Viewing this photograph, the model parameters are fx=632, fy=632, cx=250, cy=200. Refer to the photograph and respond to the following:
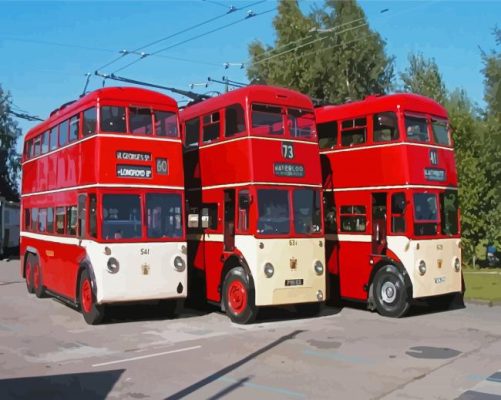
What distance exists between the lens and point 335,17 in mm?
36719

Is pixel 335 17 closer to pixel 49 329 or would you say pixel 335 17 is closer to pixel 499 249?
pixel 499 249

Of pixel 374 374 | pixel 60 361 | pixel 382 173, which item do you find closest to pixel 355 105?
pixel 382 173

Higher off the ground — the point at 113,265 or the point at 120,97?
the point at 120,97

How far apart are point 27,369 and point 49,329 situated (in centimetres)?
341

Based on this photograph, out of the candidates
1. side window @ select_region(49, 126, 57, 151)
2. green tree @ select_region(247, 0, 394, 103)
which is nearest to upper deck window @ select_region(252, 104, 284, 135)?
side window @ select_region(49, 126, 57, 151)

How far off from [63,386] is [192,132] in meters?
8.32

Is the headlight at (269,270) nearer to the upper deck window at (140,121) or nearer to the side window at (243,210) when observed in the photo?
the side window at (243,210)

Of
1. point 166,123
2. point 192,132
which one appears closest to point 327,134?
point 192,132

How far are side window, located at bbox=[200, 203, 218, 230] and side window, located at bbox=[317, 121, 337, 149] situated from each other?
3.32 m

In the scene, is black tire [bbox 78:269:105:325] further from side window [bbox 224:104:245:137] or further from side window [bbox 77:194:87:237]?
side window [bbox 224:104:245:137]

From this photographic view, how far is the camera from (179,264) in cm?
1269

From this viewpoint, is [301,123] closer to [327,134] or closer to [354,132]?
[354,132]

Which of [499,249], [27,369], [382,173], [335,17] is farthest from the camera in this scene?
[335,17]

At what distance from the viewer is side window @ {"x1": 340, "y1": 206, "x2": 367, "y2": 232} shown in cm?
1427
